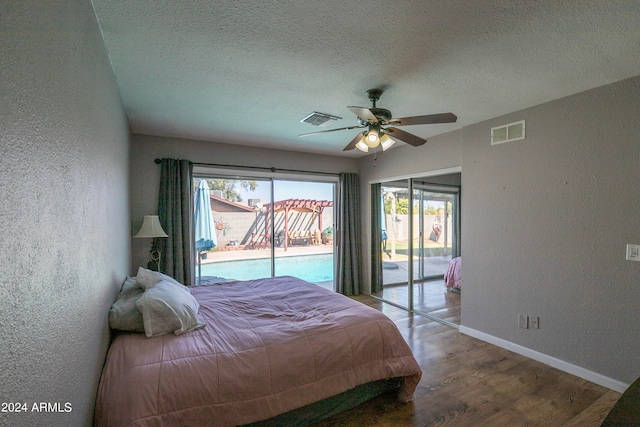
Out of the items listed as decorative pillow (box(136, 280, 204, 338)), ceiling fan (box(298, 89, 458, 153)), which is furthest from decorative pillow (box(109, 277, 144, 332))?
ceiling fan (box(298, 89, 458, 153))

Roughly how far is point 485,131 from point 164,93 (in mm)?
3400

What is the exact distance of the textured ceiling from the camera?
5.13 feet

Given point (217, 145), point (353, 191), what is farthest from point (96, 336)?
point (353, 191)

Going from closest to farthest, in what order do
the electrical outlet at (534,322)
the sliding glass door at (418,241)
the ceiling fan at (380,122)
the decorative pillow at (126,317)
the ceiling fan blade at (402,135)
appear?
1. the decorative pillow at (126,317)
2. the ceiling fan at (380,122)
3. the ceiling fan blade at (402,135)
4. the electrical outlet at (534,322)
5. the sliding glass door at (418,241)

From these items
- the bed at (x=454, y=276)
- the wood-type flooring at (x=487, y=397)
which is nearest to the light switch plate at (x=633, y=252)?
the wood-type flooring at (x=487, y=397)

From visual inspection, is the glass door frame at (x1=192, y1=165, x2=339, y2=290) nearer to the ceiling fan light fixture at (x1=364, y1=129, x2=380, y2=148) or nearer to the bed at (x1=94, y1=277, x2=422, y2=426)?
the bed at (x1=94, y1=277, x2=422, y2=426)

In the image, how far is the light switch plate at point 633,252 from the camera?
2254 mm

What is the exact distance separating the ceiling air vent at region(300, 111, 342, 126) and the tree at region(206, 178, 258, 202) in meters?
1.70

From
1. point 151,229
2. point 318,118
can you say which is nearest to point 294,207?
point 318,118

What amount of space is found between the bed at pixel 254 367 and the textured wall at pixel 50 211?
185mm

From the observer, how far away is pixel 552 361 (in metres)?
2.74

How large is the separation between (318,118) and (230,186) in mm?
2013

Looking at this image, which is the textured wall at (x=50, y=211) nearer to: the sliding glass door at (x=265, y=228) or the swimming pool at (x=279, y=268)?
the sliding glass door at (x=265, y=228)

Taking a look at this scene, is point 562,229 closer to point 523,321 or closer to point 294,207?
point 523,321
